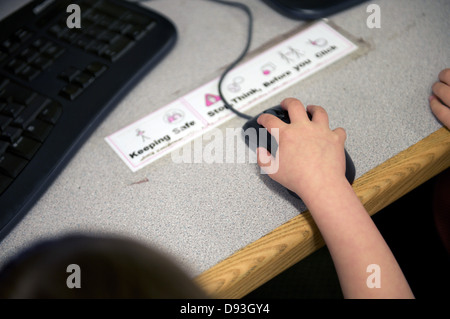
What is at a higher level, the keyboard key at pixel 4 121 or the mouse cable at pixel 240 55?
the mouse cable at pixel 240 55

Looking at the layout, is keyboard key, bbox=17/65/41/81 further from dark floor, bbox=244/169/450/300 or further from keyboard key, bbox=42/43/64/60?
dark floor, bbox=244/169/450/300

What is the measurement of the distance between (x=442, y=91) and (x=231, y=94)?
283mm

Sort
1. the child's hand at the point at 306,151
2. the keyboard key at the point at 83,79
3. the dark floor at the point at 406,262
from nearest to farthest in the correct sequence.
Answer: the child's hand at the point at 306,151, the keyboard key at the point at 83,79, the dark floor at the point at 406,262

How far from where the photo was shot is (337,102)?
1.71 ft

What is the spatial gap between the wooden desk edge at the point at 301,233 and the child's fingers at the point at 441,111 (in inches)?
0.5

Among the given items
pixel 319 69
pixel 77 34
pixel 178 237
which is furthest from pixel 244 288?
pixel 77 34

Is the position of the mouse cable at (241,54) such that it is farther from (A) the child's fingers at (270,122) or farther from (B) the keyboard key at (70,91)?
(B) the keyboard key at (70,91)

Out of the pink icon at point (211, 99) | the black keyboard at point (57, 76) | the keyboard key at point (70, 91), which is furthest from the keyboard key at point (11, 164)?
the pink icon at point (211, 99)

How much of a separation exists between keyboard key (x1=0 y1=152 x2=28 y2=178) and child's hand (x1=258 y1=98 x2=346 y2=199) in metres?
0.29

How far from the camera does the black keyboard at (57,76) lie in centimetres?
46

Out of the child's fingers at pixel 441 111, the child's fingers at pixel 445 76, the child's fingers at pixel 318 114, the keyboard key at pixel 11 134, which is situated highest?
the child's fingers at pixel 445 76

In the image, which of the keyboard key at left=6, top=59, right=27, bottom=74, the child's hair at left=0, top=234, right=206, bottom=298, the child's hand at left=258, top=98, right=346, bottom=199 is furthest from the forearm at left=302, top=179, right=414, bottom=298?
the keyboard key at left=6, top=59, right=27, bottom=74

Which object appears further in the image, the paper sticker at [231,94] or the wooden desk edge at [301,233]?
the paper sticker at [231,94]

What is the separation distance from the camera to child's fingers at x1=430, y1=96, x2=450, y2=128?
47 centimetres
